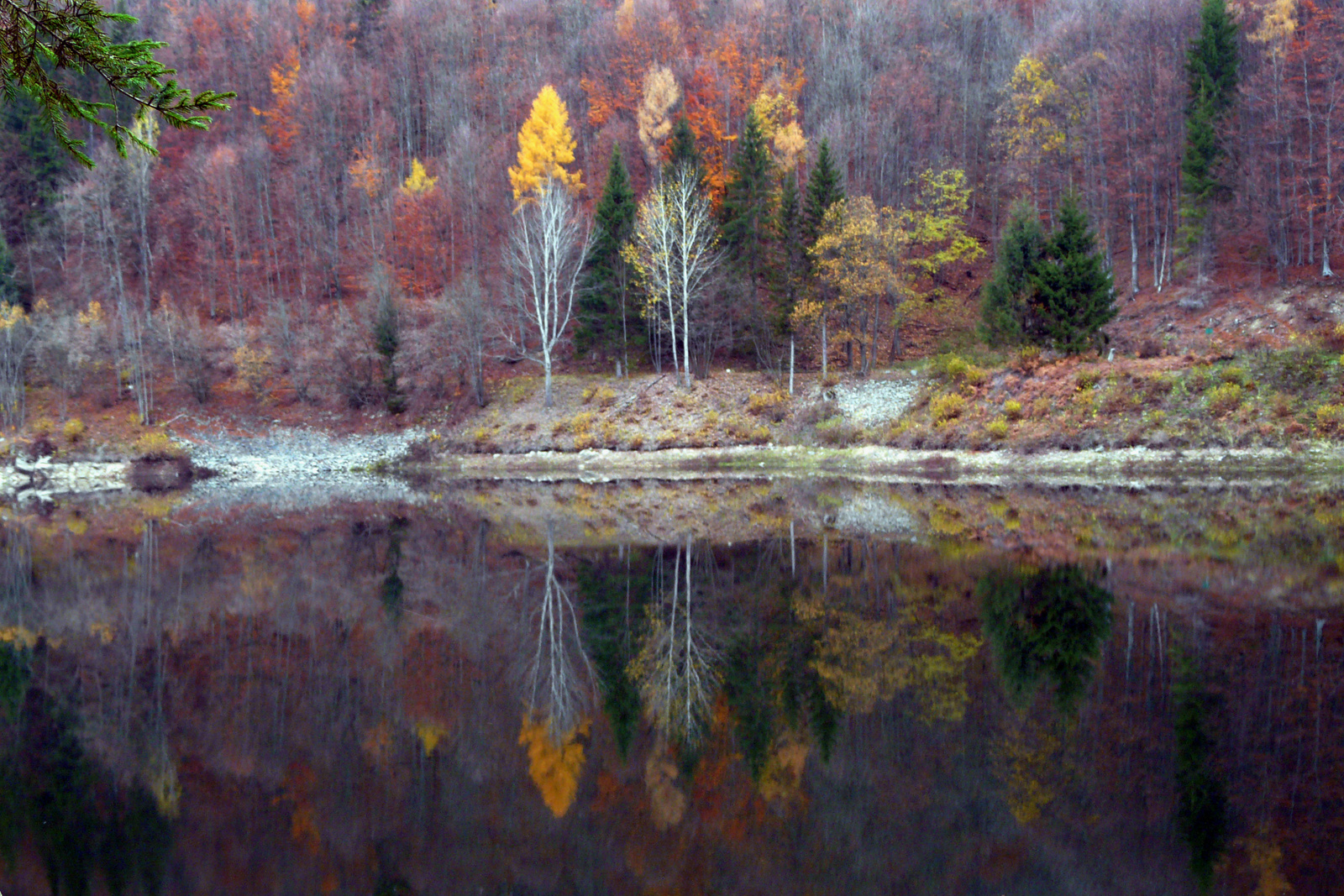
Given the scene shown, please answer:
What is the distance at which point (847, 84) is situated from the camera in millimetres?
55969

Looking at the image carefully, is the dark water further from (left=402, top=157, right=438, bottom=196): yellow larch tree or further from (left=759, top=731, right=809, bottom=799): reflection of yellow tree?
(left=402, top=157, right=438, bottom=196): yellow larch tree

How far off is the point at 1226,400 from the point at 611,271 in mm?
29918

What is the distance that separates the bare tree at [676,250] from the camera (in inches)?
1655

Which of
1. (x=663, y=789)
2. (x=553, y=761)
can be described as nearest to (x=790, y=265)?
(x=553, y=761)

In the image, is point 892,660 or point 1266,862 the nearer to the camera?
point 1266,862

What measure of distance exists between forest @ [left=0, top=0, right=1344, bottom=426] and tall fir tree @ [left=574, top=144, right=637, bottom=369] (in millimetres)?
190

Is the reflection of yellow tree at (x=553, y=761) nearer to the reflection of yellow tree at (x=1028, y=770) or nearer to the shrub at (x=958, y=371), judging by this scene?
the reflection of yellow tree at (x=1028, y=770)

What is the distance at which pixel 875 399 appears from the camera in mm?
38812

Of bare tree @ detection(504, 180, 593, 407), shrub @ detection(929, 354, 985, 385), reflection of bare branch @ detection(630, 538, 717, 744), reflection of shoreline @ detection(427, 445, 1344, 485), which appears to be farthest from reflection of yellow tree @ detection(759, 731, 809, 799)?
bare tree @ detection(504, 180, 593, 407)

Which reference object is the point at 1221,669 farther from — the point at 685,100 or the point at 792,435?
the point at 685,100

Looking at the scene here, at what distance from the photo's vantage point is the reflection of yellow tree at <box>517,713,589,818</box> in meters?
6.45

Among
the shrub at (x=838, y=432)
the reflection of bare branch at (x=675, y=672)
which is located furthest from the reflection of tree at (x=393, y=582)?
the shrub at (x=838, y=432)

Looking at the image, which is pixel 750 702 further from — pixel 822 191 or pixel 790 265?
pixel 822 191

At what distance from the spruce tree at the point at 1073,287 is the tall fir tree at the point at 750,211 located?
610 inches
